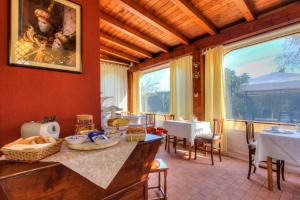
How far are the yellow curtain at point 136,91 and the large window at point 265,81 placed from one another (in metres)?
3.32

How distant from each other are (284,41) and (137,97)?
15.1ft

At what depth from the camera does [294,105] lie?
304cm

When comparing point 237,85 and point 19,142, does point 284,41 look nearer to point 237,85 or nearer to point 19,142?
point 237,85

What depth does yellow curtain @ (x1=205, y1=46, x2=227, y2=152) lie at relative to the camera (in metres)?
3.77

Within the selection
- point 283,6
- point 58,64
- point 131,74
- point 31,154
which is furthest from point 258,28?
point 131,74

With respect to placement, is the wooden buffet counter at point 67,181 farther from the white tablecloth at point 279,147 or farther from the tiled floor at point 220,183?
the white tablecloth at point 279,147

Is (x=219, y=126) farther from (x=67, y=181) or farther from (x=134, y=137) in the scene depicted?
(x=67, y=181)

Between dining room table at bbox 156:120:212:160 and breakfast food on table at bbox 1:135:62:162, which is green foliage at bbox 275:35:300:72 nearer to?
dining room table at bbox 156:120:212:160

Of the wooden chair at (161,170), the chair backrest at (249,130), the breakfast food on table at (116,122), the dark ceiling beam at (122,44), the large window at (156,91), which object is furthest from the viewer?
the large window at (156,91)

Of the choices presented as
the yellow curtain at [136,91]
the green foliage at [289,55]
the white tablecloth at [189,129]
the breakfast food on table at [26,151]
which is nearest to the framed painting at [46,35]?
the breakfast food on table at [26,151]

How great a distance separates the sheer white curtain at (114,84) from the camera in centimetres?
603

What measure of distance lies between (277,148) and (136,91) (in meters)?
4.89

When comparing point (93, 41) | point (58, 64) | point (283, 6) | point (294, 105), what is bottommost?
point (294, 105)

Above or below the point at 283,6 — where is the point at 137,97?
below
